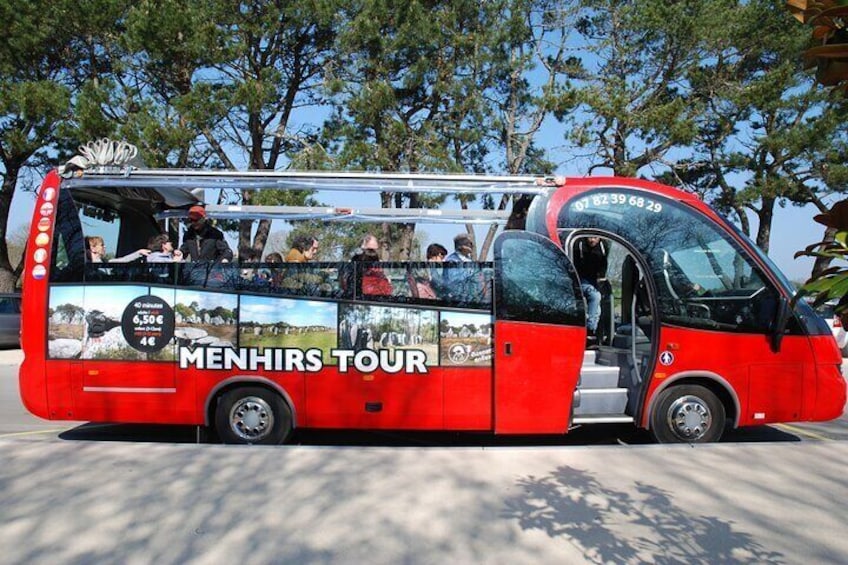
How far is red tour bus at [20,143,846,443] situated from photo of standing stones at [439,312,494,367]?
0.01 metres

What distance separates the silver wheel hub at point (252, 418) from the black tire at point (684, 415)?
396 centimetres

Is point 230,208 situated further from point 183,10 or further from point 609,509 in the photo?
point 183,10

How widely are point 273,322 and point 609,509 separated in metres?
3.61

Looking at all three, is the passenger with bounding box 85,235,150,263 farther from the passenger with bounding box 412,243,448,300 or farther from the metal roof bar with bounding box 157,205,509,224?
the passenger with bounding box 412,243,448,300

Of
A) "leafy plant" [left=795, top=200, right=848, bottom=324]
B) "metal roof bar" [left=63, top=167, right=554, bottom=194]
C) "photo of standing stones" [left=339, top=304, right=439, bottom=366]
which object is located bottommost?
"photo of standing stones" [left=339, top=304, right=439, bottom=366]

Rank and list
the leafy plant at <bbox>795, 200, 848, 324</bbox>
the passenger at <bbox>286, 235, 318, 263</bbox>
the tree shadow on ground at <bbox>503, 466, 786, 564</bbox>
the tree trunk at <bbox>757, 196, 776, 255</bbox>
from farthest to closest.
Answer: the tree trunk at <bbox>757, 196, 776, 255</bbox> < the passenger at <bbox>286, 235, 318, 263</bbox> < the tree shadow on ground at <bbox>503, 466, 786, 564</bbox> < the leafy plant at <bbox>795, 200, 848, 324</bbox>

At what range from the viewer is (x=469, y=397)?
6020 mm

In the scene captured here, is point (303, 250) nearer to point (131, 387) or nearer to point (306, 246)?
point (306, 246)

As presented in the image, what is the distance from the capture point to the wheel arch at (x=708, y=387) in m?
6.09

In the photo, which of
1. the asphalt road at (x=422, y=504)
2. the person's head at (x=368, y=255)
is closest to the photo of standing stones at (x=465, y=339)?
the asphalt road at (x=422, y=504)

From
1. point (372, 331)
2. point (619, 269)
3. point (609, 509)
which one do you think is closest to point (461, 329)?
point (372, 331)

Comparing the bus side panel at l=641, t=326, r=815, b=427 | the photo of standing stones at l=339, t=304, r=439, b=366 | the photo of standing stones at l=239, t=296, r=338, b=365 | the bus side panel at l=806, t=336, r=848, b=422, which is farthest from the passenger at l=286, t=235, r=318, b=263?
the bus side panel at l=806, t=336, r=848, b=422

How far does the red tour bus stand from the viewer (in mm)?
6008

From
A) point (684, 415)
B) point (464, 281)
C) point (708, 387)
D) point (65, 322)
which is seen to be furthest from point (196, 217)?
point (708, 387)
